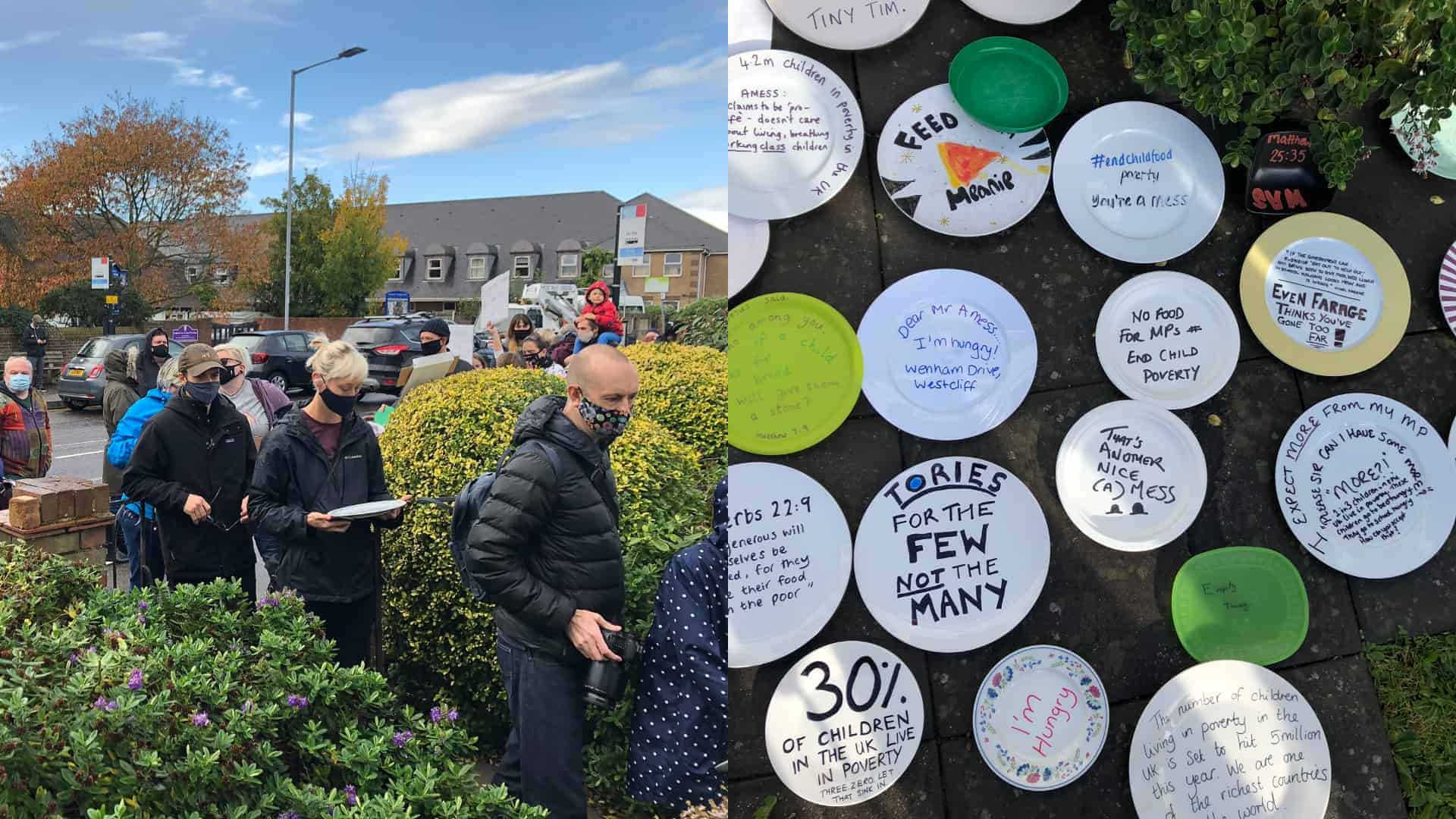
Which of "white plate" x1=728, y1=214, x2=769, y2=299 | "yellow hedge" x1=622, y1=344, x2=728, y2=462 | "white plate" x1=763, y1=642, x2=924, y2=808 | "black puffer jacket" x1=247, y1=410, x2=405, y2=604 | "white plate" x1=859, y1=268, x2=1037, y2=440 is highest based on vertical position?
"white plate" x1=728, y1=214, x2=769, y2=299

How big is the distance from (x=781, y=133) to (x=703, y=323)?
66.9 inches

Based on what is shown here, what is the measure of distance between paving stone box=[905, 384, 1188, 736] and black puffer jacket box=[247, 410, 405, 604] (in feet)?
4.92

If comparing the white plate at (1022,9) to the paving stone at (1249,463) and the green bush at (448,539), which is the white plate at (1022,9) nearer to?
the paving stone at (1249,463)

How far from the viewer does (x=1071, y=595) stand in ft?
7.10

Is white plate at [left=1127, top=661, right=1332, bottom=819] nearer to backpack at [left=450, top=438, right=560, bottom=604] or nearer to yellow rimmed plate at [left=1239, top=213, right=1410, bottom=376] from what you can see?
yellow rimmed plate at [left=1239, top=213, right=1410, bottom=376]

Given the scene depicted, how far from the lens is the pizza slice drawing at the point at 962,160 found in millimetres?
2043

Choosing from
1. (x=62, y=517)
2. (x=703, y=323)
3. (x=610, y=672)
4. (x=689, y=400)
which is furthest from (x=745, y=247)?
(x=62, y=517)

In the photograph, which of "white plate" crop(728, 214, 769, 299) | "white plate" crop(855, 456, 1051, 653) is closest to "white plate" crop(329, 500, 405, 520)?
"white plate" crop(728, 214, 769, 299)

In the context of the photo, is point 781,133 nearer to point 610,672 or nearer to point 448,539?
point 610,672

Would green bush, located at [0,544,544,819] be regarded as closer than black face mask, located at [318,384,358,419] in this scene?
Yes

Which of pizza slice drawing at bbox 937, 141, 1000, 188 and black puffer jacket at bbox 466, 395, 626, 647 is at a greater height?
pizza slice drawing at bbox 937, 141, 1000, 188

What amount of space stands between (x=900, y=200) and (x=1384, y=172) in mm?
1350

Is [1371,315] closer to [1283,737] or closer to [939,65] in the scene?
[1283,737]

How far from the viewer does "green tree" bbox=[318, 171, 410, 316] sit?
407cm
